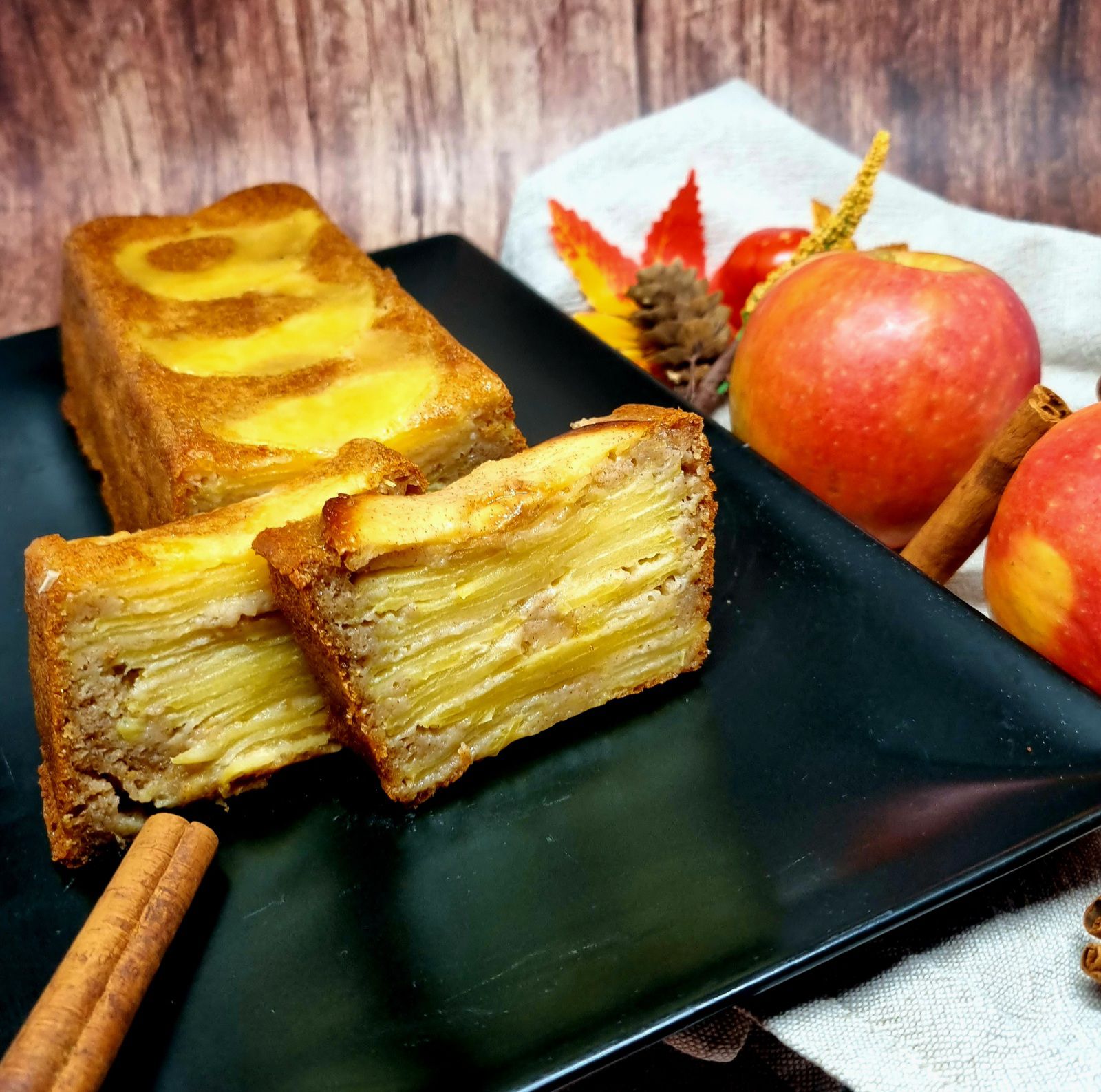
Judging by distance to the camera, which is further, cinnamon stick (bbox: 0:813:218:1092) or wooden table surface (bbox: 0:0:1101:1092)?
wooden table surface (bbox: 0:0:1101:1092)

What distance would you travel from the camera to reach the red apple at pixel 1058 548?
199 centimetres

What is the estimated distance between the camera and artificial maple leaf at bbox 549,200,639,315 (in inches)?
138

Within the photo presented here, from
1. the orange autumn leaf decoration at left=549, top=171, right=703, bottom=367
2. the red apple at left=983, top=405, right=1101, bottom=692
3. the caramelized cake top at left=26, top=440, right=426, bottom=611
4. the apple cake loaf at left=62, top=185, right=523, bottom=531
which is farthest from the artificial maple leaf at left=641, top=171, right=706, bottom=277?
the caramelized cake top at left=26, top=440, right=426, bottom=611

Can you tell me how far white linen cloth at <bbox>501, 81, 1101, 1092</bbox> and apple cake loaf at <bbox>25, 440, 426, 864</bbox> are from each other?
2.85 feet

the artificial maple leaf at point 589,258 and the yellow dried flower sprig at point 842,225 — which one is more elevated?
the yellow dried flower sprig at point 842,225

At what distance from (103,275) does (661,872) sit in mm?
1823

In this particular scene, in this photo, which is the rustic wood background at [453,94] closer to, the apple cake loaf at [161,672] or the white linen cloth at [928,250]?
the white linen cloth at [928,250]

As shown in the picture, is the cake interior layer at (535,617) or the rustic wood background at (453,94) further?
the rustic wood background at (453,94)

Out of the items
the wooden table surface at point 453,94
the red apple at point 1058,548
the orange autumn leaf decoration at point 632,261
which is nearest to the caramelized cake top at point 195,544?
the red apple at point 1058,548

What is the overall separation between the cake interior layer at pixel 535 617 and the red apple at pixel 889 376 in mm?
545

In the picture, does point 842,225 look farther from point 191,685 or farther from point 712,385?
point 191,685

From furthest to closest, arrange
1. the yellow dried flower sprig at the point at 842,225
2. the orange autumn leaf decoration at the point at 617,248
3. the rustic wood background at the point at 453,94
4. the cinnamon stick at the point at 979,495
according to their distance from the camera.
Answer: the rustic wood background at the point at 453,94 → the orange autumn leaf decoration at the point at 617,248 → the yellow dried flower sprig at the point at 842,225 → the cinnamon stick at the point at 979,495

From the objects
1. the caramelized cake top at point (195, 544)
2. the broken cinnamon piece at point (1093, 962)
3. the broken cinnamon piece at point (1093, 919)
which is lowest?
the broken cinnamon piece at point (1093, 962)

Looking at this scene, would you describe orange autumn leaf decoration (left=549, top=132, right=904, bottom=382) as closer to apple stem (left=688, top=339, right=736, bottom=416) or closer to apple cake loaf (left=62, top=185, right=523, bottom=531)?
apple stem (left=688, top=339, right=736, bottom=416)
